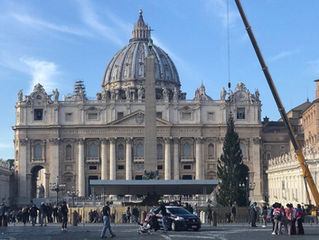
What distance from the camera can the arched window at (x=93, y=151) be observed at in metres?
110

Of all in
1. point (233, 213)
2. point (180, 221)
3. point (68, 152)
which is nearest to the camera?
point (180, 221)

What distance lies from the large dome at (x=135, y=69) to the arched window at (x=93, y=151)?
86.8ft

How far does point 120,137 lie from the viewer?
108 meters

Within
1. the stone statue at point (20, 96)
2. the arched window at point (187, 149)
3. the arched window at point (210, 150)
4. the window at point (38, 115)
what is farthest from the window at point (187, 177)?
the stone statue at point (20, 96)

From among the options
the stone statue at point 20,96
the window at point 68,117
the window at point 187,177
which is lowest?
the window at point 187,177

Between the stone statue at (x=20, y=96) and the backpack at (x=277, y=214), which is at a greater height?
the stone statue at (x=20, y=96)

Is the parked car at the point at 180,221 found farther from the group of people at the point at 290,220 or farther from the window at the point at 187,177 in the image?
the window at the point at 187,177

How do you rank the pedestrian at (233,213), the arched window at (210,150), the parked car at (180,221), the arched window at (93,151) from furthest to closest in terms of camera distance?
the arched window at (93,151) < the arched window at (210,150) < the pedestrian at (233,213) < the parked car at (180,221)

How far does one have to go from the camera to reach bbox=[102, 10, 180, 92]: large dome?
447 ft

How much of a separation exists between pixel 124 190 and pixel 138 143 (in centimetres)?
4421

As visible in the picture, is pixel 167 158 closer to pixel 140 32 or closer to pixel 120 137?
pixel 120 137

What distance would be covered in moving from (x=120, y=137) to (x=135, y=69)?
104 feet

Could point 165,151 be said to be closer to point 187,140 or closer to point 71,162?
point 187,140

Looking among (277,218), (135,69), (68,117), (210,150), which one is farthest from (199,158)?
(277,218)
